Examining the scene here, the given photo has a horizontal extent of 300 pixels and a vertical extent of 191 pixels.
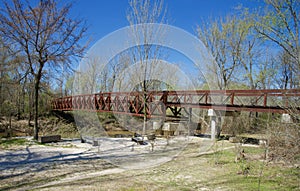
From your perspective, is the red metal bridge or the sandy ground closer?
the sandy ground

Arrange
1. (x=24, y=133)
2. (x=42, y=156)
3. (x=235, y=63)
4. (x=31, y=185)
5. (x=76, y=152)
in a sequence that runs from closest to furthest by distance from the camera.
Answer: (x=31, y=185)
(x=42, y=156)
(x=76, y=152)
(x=24, y=133)
(x=235, y=63)

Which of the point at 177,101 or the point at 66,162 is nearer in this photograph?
the point at 66,162

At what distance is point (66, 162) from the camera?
5.68 meters

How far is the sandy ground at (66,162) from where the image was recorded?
4.29 meters

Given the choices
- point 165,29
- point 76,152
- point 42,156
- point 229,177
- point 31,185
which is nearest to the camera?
point 31,185

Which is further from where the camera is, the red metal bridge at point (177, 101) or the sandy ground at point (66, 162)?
the red metal bridge at point (177, 101)

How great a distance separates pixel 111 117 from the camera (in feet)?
52.0

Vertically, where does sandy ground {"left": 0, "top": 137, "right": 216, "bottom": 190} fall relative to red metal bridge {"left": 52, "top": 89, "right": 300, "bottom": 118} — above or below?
below

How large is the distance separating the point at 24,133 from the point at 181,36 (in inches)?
425

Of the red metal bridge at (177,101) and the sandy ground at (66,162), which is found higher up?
the red metal bridge at (177,101)

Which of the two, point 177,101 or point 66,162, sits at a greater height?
point 177,101

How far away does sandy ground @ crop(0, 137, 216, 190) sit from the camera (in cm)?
429

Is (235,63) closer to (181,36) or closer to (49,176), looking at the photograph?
(181,36)

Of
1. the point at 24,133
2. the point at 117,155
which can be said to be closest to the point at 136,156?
the point at 117,155
